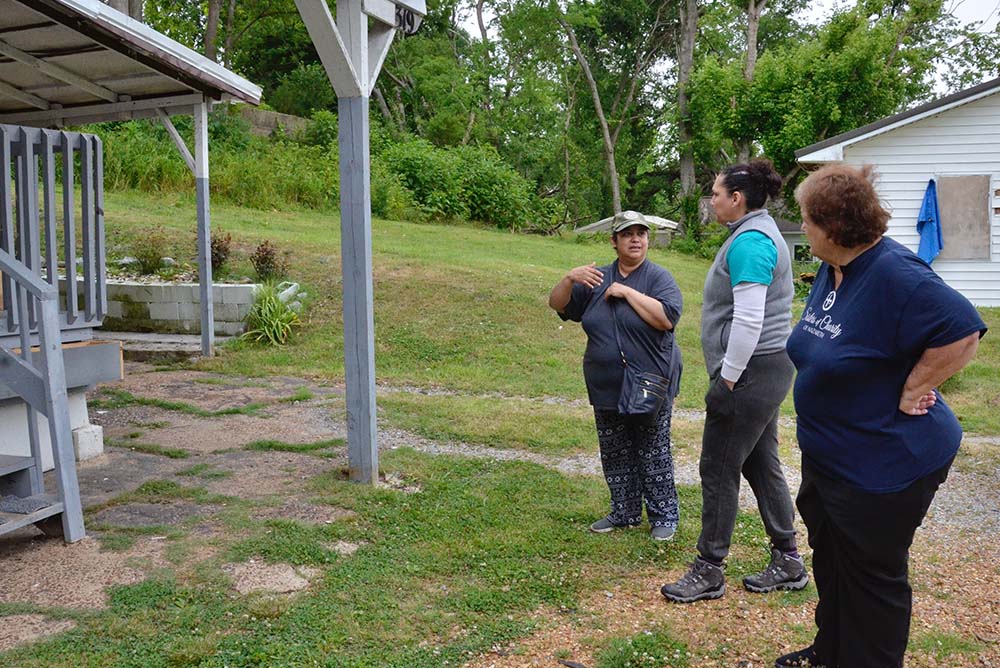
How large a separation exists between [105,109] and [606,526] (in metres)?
6.60

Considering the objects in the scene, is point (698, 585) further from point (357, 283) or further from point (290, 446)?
point (290, 446)

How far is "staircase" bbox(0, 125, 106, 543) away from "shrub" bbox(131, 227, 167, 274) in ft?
16.9

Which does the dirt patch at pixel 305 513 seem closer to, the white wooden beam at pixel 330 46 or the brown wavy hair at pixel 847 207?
the white wooden beam at pixel 330 46

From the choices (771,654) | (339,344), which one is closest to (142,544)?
(771,654)

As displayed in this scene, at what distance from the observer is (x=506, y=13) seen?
1223 inches

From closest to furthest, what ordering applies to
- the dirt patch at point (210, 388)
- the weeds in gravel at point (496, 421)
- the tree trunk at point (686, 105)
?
the weeds in gravel at point (496, 421), the dirt patch at point (210, 388), the tree trunk at point (686, 105)

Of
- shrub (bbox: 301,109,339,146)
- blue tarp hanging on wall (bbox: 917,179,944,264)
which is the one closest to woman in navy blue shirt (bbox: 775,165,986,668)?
blue tarp hanging on wall (bbox: 917,179,944,264)

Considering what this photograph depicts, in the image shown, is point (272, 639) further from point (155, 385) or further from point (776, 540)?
point (155, 385)

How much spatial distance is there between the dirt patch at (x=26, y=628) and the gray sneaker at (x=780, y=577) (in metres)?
2.95

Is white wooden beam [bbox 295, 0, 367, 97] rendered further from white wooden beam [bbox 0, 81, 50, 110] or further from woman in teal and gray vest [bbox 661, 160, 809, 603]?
white wooden beam [bbox 0, 81, 50, 110]

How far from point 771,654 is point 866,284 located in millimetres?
1619

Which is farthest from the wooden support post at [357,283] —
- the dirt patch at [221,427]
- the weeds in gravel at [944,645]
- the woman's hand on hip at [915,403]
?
the woman's hand on hip at [915,403]

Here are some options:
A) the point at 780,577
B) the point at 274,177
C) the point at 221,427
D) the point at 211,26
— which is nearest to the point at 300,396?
the point at 221,427

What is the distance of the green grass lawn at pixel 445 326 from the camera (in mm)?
8766
